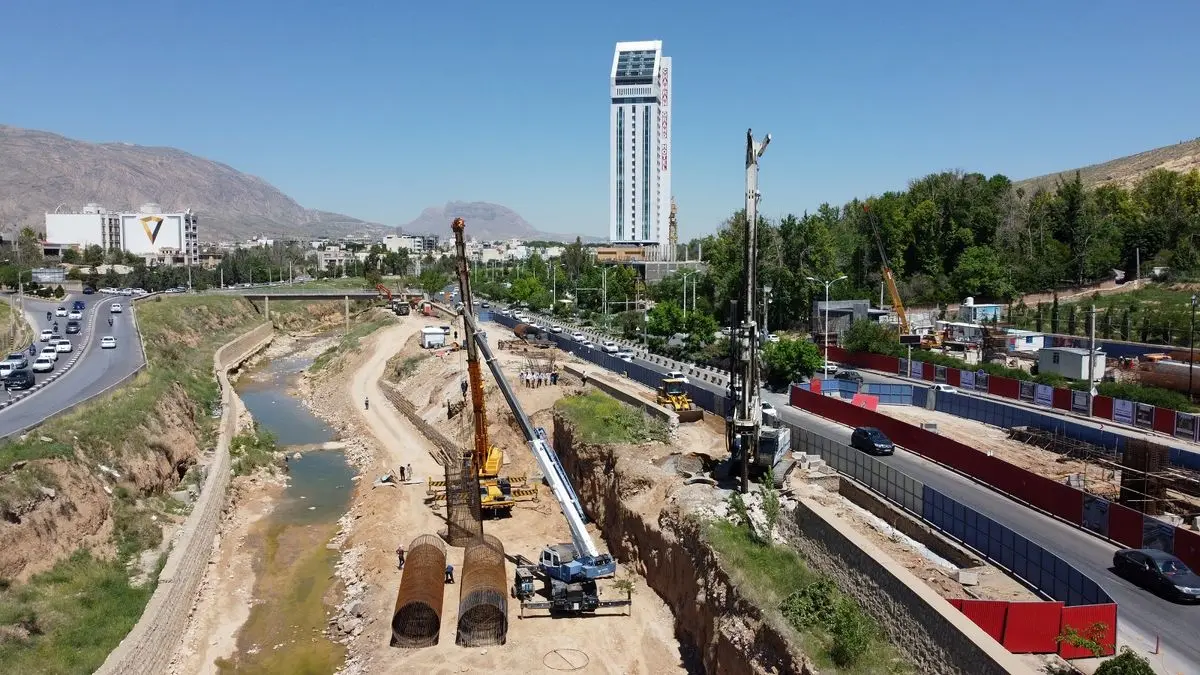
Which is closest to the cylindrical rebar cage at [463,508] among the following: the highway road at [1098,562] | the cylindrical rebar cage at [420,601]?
the cylindrical rebar cage at [420,601]

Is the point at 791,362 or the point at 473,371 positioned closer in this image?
the point at 473,371

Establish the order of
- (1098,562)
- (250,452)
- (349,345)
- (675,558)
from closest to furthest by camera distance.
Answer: (1098,562)
(675,558)
(250,452)
(349,345)

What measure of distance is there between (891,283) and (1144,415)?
46.2 meters

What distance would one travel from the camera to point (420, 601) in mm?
28000

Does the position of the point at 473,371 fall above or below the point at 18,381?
above

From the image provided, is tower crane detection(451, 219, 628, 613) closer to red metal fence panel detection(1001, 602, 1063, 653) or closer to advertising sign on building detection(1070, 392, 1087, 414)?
red metal fence panel detection(1001, 602, 1063, 653)

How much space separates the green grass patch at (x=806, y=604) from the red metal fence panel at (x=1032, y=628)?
2.28 metres

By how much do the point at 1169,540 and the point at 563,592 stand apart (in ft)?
60.4

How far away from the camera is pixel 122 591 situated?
90.6 feet

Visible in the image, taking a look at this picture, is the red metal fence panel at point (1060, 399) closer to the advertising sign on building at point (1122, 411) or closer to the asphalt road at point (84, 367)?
the advertising sign on building at point (1122, 411)

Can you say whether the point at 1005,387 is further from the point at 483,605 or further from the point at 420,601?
the point at 420,601

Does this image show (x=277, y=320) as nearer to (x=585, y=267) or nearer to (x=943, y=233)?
(x=585, y=267)

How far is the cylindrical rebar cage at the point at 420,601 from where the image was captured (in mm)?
27547

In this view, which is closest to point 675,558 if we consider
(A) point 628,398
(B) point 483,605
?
A: (B) point 483,605
